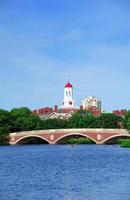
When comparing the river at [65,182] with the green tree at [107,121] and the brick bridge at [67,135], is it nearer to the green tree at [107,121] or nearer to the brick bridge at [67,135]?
the brick bridge at [67,135]

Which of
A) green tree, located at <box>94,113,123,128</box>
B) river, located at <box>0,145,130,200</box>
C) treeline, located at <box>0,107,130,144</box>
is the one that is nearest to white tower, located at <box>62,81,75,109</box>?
treeline, located at <box>0,107,130,144</box>

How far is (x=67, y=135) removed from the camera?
7788cm

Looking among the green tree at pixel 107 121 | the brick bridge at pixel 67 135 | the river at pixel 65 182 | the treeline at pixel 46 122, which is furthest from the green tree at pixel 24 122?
the river at pixel 65 182

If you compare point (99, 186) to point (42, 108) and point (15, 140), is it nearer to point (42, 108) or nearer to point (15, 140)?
point (15, 140)

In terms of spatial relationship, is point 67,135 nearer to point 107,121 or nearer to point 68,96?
point 107,121

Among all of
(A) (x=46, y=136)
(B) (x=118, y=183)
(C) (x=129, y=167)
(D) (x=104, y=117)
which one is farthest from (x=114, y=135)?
(B) (x=118, y=183)

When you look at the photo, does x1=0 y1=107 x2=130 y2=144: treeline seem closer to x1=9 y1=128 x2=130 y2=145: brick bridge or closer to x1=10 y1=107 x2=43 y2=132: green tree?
x1=10 y1=107 x2=43 y2=132: green tree

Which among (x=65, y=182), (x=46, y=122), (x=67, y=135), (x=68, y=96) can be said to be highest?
(x=68, y=96)

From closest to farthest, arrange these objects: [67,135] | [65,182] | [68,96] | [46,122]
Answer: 1. [65,182]
2. [67,135]
3. [46,122]
4. [68,96]

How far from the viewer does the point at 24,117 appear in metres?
94.5

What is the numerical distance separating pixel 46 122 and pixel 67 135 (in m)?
18.8

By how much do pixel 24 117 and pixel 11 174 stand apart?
2405 inches

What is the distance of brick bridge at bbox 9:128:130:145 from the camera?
73.6 metres

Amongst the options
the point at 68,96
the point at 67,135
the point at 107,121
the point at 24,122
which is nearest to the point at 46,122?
the point at 24,122
